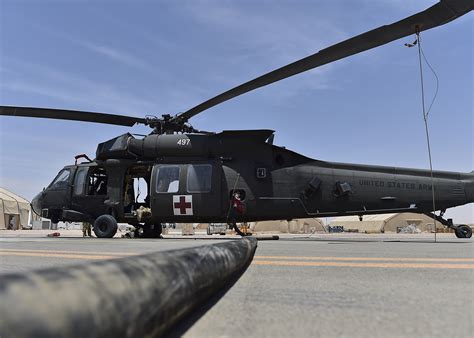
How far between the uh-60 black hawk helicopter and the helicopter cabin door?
0.09ft

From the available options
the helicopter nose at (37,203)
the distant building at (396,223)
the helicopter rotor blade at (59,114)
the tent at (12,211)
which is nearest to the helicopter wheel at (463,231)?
the helicopter rotor blade at (59,114)

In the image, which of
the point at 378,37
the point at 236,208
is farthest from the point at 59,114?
the point at 378,37

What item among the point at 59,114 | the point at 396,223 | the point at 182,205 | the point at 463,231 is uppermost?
the point at 59,114

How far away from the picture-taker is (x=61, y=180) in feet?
40.3

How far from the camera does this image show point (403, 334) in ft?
5.57

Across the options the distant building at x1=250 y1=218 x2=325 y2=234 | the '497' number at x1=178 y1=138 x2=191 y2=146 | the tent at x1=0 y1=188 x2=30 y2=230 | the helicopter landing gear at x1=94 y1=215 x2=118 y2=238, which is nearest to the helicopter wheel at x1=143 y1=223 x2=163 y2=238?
the helicopter landing gear at x1=94 y1=215 x2=118 y2=238

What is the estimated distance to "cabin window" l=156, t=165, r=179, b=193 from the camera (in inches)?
434

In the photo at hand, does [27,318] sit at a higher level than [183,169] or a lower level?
lower

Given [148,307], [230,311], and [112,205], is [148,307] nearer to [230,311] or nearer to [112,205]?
[230,311]

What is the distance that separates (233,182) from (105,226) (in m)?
4.04

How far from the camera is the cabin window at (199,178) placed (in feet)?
35.5

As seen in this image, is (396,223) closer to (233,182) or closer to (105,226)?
(233,182)

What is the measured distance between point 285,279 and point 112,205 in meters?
9.43

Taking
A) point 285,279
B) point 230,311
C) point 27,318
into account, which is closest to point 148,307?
point 27,318
